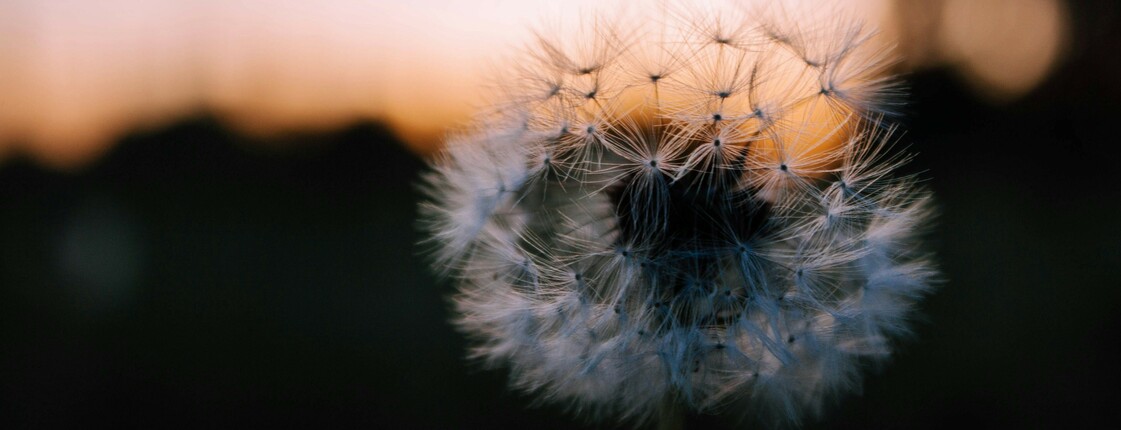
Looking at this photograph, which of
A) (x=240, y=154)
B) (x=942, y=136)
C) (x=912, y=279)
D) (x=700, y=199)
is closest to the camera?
(x=700, y=199)

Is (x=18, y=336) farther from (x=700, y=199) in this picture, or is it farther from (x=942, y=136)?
(x=942, y=136)

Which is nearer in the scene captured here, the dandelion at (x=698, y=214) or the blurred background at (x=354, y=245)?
the dandelion at (x=698, y=214)

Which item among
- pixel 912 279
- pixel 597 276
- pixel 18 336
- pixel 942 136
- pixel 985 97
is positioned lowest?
pixel 18 336

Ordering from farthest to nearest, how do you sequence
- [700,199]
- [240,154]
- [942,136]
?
1. [240,154]
2. [942,136]
3. [700,199]

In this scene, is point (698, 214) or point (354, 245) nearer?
point (698, 214)

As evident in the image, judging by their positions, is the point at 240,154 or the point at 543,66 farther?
the point at 240,154

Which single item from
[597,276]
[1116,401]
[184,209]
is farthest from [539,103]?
[1116,401]

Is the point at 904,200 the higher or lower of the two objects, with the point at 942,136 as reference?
lower

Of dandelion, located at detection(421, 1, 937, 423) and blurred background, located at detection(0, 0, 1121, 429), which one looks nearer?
dandelion, located at detection(421, 1, 937, 423)
